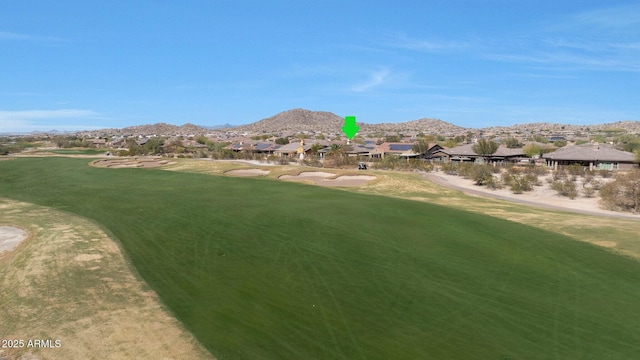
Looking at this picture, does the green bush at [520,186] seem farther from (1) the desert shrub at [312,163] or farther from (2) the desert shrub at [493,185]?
(1) the desert shrub at [312,163]

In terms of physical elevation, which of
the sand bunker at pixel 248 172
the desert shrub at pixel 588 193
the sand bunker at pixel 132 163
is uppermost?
the sand bunker at pixel 132 163

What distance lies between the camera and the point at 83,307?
45.2 feet

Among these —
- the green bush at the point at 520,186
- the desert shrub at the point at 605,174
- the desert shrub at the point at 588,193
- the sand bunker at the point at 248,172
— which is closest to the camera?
the desert shrub at the point at 588,193

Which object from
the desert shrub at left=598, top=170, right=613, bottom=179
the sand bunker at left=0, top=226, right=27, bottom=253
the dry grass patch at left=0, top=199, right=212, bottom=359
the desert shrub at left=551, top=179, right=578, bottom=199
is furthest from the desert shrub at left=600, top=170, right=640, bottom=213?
the sand bunker at left=0, top=226, right=27, bottom=253

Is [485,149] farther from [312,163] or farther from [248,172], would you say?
[248,172]

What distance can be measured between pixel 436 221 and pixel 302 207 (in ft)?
36.0

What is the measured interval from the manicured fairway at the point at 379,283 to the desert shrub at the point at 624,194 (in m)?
15.1

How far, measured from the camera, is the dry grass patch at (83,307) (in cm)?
1112

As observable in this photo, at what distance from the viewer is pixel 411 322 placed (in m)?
13.2

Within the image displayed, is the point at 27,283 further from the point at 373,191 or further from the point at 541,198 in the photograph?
the point at 541,198

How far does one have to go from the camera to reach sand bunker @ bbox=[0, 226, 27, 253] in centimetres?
2130

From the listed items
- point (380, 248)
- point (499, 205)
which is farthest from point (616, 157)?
point (380, 248)

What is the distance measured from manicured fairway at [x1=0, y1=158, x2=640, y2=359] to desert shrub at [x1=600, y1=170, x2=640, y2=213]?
15057 millimetres

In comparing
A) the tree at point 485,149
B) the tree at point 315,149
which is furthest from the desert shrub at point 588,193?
the tree at point 315,149
